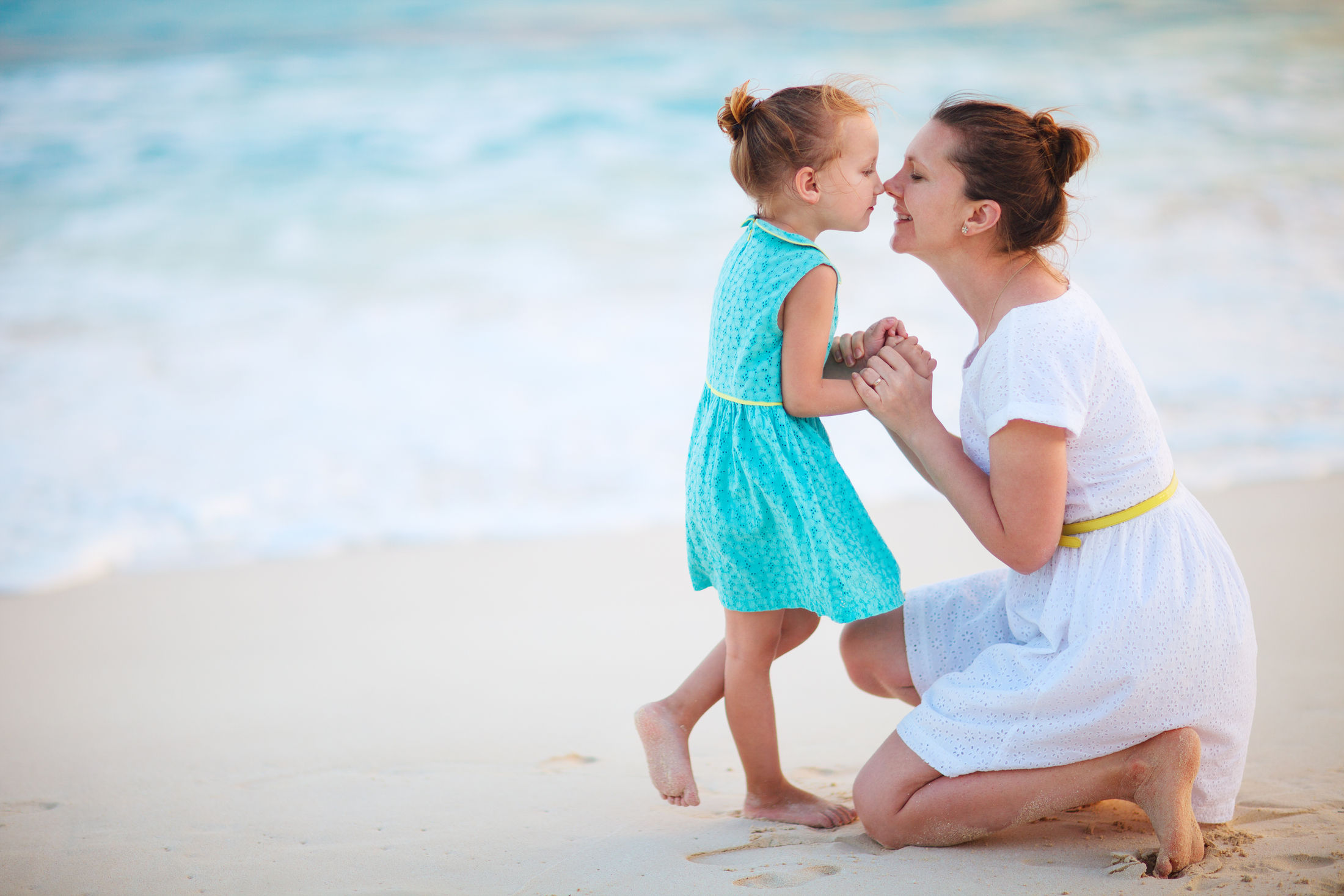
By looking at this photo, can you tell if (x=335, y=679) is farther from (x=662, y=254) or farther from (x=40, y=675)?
(x=662, y=254)

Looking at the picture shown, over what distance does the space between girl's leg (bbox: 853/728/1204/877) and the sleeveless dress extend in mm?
28

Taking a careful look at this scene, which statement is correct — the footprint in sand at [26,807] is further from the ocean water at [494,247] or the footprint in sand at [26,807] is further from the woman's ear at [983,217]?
the woman's ear at [983,217]

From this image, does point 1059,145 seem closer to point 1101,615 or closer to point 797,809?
point 1101,615

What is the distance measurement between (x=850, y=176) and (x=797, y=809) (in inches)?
56.0

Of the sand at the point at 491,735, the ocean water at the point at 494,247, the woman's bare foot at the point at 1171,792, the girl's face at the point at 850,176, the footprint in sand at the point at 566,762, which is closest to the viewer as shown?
the woman's bare foot at the point at 1171,792

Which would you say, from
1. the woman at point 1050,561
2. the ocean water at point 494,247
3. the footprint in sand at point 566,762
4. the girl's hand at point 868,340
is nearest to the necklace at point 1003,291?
the woman at point 1050,561

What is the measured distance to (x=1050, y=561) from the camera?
2137 mm

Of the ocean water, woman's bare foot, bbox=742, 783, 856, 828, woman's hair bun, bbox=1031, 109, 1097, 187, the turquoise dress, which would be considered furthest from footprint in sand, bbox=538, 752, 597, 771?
the ocean water

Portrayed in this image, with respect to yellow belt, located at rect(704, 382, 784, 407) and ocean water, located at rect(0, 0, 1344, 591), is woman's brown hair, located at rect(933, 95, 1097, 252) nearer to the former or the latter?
yellow belt, located at rect(704, 382, 784, 407)

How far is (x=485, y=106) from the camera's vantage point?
1177cm

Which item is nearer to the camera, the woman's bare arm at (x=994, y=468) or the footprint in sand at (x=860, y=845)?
the woman's bare arm at (x=994, y=468)

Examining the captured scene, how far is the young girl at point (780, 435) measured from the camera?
220 centimetres

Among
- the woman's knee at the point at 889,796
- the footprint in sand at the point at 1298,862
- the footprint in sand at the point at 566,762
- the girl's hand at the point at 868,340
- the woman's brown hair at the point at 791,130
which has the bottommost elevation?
the footprint in sand at the point at 1298,862

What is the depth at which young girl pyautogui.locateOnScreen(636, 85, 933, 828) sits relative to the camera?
2199 mm
